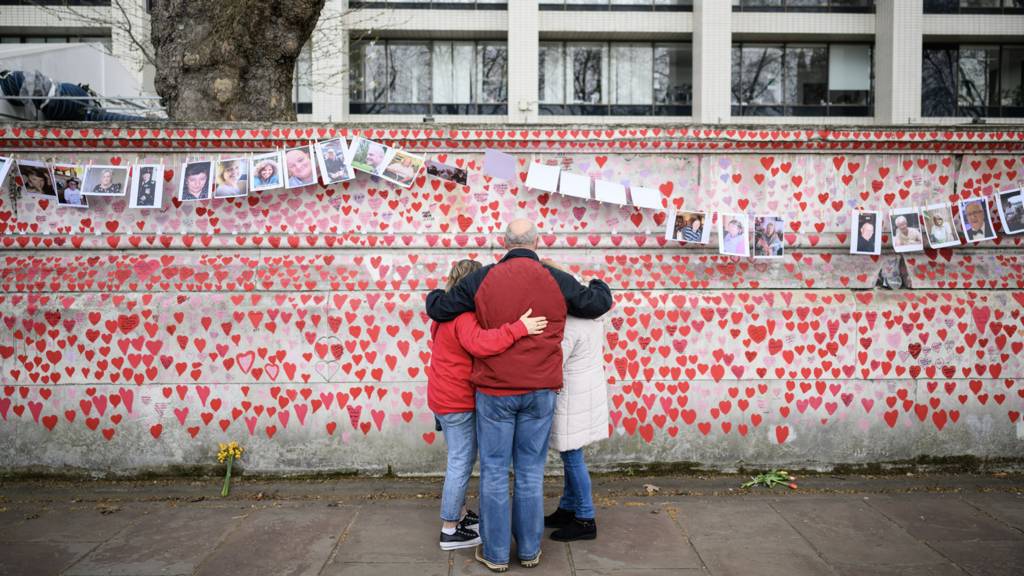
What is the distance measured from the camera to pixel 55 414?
5949mm

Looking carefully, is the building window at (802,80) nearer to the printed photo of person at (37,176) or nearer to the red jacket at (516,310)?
the printed photo of person at (37,176)

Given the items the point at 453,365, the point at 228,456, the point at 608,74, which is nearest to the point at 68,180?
the point at 228,456

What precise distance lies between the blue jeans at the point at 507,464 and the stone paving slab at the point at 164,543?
5.69 ft

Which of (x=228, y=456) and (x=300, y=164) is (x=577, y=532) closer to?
(x=228, y=456)

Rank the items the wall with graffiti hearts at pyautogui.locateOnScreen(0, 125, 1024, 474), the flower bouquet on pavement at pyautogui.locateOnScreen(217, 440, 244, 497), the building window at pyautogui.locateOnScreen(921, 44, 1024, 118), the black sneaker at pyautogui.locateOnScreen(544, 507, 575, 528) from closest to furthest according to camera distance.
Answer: the black sneaker at pyautogui.locateOnScreen(544, 507, 575, 528) → the flower bouquet on pavement at pyautogui.locateOnScreen(217, 440, 244, 497) → the wall with graffiti hearts at pyautogui.locateOnScreen(0, 125, 1024, 474) → the building window at pyautogui.locateOnScreen(921, 44, 1024, 118)

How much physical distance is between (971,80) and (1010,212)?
20734mm

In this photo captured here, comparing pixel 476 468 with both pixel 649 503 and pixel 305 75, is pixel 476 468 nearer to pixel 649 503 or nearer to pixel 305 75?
pixel 649 503

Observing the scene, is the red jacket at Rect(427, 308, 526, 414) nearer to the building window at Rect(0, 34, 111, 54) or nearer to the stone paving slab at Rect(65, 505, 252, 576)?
the stone paving slab at Rect(65, 505, 252, 576)

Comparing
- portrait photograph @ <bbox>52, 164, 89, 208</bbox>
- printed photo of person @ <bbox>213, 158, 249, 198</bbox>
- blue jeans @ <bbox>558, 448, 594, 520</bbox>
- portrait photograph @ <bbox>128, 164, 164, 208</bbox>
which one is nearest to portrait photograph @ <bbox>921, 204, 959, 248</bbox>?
blue jeans @ <bbox>558, 448, 594, 520</bbox>

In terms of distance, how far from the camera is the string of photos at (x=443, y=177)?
6.08 meters

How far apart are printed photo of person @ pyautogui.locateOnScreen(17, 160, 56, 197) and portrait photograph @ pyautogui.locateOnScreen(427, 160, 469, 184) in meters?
3.05

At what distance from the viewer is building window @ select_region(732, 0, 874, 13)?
22.8m

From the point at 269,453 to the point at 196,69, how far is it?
3716mm

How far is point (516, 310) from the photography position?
165 inches
